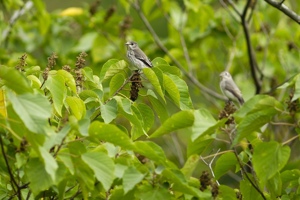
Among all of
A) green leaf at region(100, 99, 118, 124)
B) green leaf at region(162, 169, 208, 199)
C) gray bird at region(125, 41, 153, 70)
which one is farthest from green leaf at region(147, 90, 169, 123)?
gray bird at region(125, 41, 153, 70)

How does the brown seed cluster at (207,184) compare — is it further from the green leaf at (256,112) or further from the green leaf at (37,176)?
the green leaf at (37,176)

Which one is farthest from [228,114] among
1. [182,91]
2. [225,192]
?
[182,91]

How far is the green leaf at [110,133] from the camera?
321 cm

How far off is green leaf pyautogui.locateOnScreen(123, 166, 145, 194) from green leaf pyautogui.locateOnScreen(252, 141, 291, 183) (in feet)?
1.68

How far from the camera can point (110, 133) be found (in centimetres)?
324

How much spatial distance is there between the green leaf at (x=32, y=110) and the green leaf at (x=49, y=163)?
9 centimetres

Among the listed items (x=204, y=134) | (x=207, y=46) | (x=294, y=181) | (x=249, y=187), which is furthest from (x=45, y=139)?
(x=207, y=46)

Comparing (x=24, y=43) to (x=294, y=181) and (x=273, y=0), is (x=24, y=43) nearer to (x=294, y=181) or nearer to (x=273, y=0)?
(x=273, y=0)

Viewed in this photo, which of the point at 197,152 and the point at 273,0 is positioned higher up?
the point at 273,0

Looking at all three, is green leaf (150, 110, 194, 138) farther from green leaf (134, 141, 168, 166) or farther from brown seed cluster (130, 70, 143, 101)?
brown seed cluster (130, 70, 143, 101)

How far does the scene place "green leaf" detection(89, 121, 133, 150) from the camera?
3211mm

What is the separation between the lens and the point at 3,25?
930 cm

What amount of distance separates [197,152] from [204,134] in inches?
14.6

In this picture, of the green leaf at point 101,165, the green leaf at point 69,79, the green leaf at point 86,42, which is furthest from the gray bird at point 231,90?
the green leaf at point 101,165
